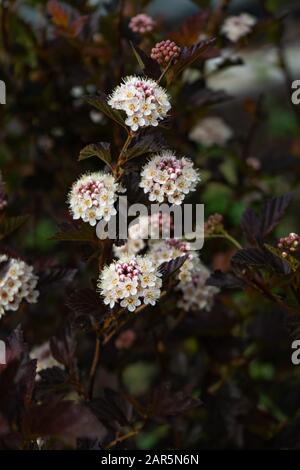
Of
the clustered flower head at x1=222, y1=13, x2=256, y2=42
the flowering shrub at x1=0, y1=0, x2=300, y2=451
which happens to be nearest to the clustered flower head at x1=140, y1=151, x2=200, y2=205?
the flowering shrub at x1=0, y1=0, x2=300, y2=451

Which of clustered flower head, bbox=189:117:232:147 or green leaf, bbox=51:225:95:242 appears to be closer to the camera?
green leaf, bbox=51:225:95:242

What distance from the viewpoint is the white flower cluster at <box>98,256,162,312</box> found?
0.95 metres

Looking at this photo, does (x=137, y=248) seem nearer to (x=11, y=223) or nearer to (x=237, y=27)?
(x=11, y=223)

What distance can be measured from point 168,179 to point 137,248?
188mm

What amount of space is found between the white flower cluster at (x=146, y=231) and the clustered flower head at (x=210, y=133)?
52 centimetres

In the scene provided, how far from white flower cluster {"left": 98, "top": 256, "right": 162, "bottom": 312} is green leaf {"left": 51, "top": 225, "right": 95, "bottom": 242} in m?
0.06

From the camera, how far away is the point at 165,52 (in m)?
0.99

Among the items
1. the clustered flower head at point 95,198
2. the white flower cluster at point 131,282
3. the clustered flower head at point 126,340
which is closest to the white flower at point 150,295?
the white flower cluster at point 131,282

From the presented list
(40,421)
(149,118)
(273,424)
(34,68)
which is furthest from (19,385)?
(34,68)

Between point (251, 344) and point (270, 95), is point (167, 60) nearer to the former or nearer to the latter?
point (251, 344)

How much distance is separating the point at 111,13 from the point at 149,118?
22.7 inches

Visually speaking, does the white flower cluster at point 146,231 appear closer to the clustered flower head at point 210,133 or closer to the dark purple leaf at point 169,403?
the dark purple leaf at point 169,403

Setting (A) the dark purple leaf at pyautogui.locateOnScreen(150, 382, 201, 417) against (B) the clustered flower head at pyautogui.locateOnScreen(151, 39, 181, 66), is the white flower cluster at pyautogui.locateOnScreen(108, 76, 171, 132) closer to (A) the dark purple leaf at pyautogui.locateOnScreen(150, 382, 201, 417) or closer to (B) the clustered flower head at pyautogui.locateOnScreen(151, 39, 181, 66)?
(B) the clustered flower head at pyautogui.locateOnScreen(151, 39, 181, 66)

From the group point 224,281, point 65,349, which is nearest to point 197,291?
point 224,281
